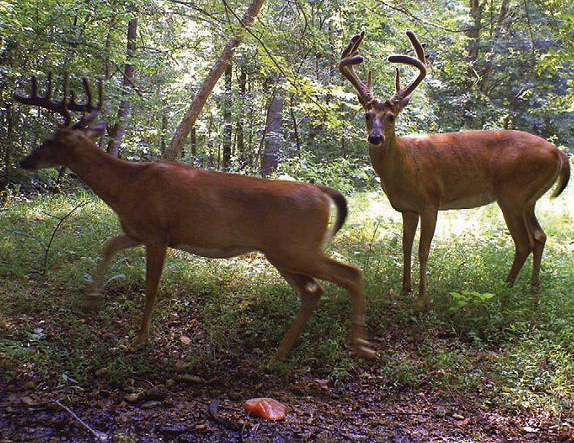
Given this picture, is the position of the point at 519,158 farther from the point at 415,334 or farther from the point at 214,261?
the point at 214,261

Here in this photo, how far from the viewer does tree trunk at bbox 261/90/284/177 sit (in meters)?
15.3

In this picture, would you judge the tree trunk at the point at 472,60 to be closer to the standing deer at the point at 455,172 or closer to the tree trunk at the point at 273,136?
the tree trunk at the point at 273,136

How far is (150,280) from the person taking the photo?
4.56 meters

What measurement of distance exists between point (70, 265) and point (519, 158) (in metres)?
4.91

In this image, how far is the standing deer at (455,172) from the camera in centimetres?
570

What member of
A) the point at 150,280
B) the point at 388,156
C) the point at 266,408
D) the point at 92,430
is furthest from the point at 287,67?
the point at 92,430

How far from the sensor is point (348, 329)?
193 inches

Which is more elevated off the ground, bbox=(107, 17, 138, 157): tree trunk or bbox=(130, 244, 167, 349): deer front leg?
bbox=(107, 17, 138, 157): tree trunk

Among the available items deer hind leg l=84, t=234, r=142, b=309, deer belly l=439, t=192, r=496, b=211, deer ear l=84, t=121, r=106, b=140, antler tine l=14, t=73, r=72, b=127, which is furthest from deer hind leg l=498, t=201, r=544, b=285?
antler tine l=14, t=73, r=72, b=127

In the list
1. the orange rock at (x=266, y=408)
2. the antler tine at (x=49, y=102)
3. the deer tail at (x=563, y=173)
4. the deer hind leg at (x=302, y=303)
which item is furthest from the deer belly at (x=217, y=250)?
the deer tail at (x=563, y=173)

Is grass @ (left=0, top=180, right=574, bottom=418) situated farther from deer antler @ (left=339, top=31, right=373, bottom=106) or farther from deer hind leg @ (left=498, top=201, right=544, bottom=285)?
deer antler @ (left=339, top=31, right=373, bottom=106)

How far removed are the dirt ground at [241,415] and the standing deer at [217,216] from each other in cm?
48

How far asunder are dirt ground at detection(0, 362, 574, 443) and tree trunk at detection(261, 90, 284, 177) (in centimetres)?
1101

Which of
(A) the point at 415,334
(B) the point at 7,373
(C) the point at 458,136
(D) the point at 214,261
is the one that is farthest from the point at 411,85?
(B) the point at 7,373
